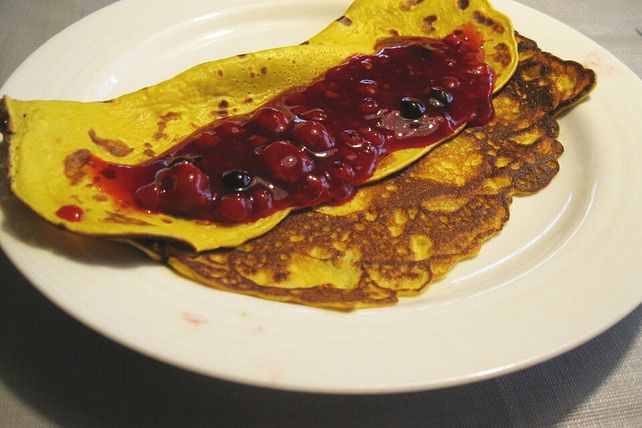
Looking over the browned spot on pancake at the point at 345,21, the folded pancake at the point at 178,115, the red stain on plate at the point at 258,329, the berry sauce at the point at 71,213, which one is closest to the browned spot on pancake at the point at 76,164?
the folded pancake at the point at 178,115

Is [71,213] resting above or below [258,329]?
above

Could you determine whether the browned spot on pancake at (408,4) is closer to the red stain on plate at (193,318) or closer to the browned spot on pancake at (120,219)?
the browned spot on pancake at (120,219)

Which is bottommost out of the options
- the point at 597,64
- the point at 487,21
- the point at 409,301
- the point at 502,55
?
the point at 409,301

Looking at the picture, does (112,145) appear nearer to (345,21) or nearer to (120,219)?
(120,219)

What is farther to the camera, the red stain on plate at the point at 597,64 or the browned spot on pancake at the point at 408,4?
the browned spot on pancake at the point at 408,4

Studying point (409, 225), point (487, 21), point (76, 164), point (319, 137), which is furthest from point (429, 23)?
point (76, 164)

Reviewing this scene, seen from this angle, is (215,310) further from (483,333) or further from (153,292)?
(483,333)
